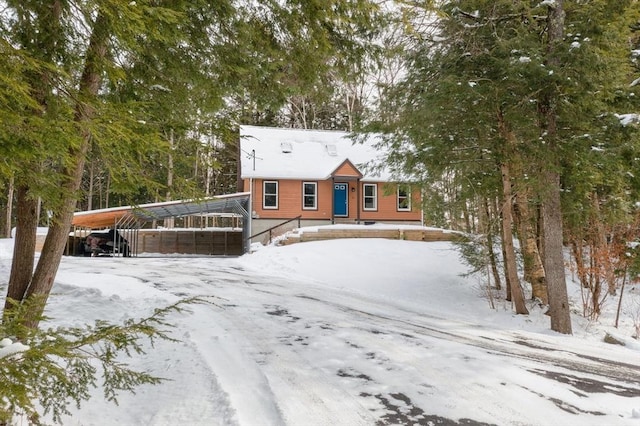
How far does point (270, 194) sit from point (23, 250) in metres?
18.2

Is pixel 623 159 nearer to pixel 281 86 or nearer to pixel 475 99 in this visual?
pixel 475 99

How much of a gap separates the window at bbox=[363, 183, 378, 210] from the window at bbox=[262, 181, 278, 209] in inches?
200

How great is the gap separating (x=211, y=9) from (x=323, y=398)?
4.77 metres

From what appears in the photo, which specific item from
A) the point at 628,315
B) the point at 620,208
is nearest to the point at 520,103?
the point at 620,208

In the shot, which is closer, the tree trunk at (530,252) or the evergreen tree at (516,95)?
the evergreen tree at (516,95)

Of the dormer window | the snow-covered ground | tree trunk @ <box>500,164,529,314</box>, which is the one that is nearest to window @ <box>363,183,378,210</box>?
the dormer window

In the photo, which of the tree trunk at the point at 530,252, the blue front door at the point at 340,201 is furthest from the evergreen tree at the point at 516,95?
the blue front door at the point at 340,201

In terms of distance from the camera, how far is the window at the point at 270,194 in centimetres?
2294

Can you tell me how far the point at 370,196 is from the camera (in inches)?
948

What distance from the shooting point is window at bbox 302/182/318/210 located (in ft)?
76.6

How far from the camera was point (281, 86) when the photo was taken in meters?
6.14

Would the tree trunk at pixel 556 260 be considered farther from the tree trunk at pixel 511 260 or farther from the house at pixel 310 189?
the house at pixel 310 189

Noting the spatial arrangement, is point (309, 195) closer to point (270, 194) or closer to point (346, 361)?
point (270, 194)

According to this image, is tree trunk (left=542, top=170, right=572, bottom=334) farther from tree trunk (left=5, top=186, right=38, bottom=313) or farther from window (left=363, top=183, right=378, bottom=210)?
window (left=363, top=183, right=378, bottom=210)
